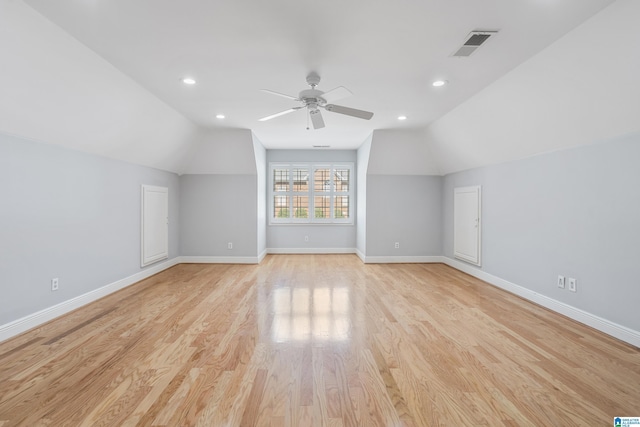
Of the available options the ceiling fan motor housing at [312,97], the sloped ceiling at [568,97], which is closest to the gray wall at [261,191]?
the ceiling fan motor housing at [312,97]

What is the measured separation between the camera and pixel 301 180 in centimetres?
732

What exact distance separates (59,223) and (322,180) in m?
5.13

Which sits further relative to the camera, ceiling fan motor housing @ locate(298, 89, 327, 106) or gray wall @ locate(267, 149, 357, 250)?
gray wall @ locate(267, 149, 357, 250)

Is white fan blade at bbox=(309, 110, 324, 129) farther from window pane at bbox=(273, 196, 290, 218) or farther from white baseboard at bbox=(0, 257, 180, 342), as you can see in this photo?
window pane at bbox=(273, 196, 290, 218)

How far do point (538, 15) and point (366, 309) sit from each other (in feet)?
9.96

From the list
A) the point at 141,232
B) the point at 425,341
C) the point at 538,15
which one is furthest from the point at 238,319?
the point at 538,15

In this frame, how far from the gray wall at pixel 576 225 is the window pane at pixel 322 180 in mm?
3718

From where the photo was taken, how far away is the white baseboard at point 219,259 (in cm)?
609

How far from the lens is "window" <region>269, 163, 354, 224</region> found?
729 cm

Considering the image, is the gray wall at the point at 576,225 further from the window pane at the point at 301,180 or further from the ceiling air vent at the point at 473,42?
the window pane at the point at 301,180

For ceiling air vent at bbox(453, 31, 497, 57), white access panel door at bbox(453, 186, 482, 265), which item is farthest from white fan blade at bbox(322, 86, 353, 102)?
white access panel door at bbox(453, 186, 482, 265)

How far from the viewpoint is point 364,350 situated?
8.04ft

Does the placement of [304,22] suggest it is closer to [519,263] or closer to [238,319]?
[238,319]

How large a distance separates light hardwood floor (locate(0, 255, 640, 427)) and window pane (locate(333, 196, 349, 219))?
3649 millimetres
